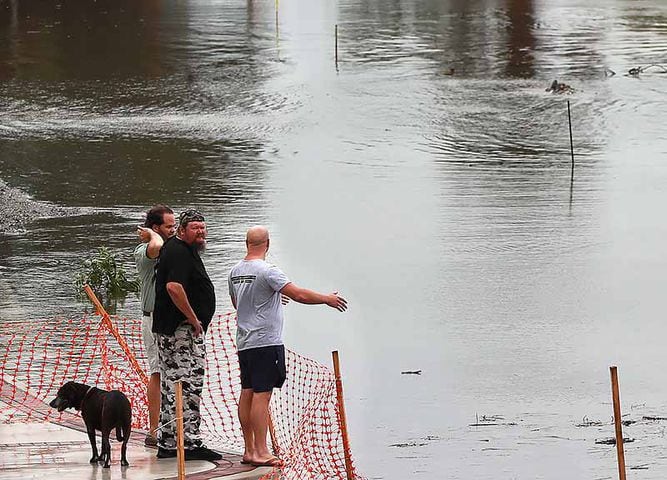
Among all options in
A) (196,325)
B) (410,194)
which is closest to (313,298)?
(196,325)

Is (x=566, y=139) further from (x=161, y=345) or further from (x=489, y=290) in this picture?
(x=161, y=345)

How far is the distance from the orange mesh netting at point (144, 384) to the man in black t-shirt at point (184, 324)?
0.81 metres

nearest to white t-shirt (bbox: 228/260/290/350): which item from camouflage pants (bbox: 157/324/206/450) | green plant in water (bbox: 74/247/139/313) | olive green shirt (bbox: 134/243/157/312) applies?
camouflage pants (bbox: 157/324/206/450)

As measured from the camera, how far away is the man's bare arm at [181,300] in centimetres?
1102

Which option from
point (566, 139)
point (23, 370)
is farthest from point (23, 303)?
point (566, 139)

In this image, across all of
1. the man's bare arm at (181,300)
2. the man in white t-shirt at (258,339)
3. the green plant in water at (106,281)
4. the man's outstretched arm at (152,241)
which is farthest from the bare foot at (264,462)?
the green plant in water at (106,281)

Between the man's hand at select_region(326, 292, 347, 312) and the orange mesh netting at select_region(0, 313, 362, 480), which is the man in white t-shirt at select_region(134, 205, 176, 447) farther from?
the man's hand at select_region(326, 292, 347, 312)

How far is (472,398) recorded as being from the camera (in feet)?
52.8

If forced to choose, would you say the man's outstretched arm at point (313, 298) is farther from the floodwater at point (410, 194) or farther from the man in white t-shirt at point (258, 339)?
the floodwater at point (410, 194)

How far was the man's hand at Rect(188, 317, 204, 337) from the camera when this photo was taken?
1115cm

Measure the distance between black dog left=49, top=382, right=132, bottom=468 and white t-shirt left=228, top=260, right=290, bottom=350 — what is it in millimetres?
1055

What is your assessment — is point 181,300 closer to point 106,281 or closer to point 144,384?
point 144,384

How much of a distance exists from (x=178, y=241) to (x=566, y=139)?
28.5m

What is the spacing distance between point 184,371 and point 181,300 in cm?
61
